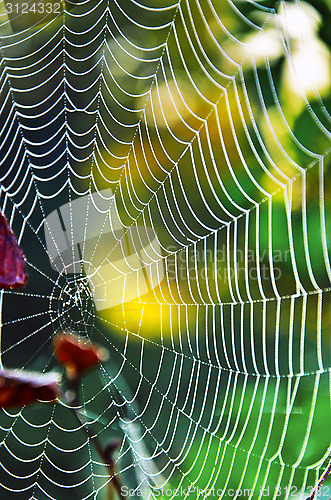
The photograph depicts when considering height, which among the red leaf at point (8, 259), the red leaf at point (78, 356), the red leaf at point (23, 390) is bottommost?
the red leaf at point (23, 390)

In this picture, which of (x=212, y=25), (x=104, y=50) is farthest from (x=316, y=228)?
(x=104, y=50)

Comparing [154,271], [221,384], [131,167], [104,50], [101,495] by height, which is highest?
[104,50]

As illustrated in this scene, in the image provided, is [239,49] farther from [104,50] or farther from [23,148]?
[23,148]

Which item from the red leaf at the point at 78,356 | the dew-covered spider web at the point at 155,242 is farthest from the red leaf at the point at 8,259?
the dew-covered spider web at the point at 155,242

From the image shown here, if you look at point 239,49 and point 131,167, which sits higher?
point 239,49

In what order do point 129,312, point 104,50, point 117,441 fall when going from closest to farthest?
point 117,441 < point 104,50 < point 129,312

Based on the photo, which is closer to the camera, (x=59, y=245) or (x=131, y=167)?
(x=131, y=167)

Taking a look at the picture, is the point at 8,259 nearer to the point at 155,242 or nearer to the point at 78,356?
the point at 78,356

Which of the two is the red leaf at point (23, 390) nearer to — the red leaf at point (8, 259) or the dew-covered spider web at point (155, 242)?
the red leaf at point (8, 259)
